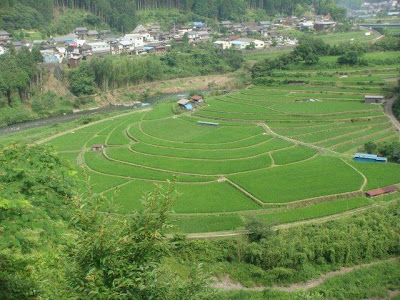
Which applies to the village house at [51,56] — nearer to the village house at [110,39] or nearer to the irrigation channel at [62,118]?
the irrigation channel at [62,118]

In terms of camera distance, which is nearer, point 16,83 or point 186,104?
point 186,104

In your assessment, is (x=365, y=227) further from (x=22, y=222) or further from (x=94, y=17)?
(x=94, y=17)

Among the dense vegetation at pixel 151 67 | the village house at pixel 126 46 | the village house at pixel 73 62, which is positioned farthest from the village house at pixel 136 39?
the village house at pixel 73 62

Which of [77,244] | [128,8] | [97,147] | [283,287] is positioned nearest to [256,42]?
[128,8]

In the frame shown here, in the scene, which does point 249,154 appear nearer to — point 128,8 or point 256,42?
point 256,42

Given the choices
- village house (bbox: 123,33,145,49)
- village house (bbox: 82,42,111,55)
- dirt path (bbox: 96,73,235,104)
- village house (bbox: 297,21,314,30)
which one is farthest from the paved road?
village house (bbox: 297,21,314,30)

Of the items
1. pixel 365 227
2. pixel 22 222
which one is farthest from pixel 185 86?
pixel 22 222

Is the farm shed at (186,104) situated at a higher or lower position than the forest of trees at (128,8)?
lower
